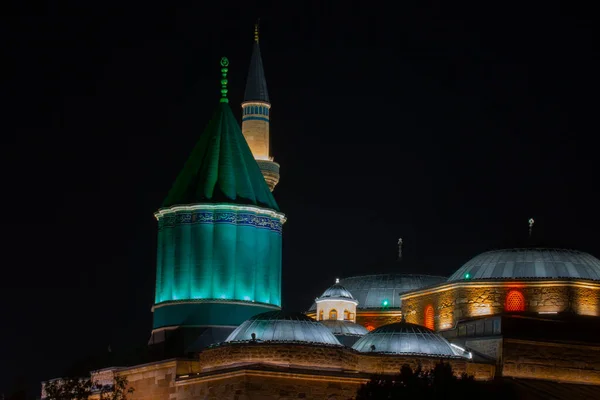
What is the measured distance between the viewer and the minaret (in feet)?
201

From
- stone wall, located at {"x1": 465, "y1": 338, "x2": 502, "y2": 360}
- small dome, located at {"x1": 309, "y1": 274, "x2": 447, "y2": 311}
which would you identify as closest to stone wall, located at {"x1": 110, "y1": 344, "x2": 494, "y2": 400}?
stone wall, located at {"x1": 465, "y1": 338, "x2": 502, "y2": 360}

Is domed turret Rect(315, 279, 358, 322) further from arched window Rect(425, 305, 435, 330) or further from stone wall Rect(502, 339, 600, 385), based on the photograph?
stone wall Rect(502, 339, 600, 385)

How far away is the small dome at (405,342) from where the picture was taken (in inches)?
1937

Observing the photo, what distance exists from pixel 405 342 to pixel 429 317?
827 cm

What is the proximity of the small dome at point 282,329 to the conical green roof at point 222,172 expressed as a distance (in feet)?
22.6

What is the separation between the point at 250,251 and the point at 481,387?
12.7 meters

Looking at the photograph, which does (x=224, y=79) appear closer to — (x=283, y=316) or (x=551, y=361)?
(x=283, y=316)

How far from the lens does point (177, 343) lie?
5219 centimetres

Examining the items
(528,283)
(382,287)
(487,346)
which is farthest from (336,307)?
(487,346)

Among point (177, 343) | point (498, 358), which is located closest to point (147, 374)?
point (177, 343)

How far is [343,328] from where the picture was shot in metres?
55.9

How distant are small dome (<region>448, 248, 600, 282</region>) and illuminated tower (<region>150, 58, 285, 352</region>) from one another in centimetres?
784

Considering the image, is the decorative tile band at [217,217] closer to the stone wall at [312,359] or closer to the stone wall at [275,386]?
the stone wall at [312,359]

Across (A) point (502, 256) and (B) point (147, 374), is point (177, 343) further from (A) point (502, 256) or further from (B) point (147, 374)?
(A) point (502, 256)
